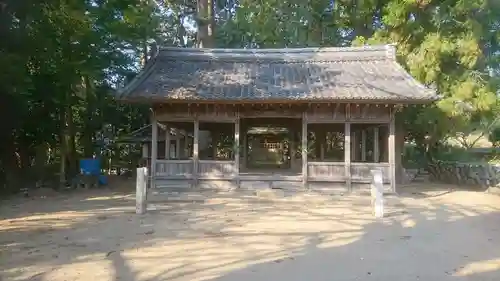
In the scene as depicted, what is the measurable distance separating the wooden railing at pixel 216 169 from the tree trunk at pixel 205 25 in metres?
9.40

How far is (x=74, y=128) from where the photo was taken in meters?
16.9

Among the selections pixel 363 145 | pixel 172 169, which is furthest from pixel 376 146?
pixel 172 169

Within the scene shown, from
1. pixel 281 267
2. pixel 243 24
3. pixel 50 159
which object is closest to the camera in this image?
pixel 281 267

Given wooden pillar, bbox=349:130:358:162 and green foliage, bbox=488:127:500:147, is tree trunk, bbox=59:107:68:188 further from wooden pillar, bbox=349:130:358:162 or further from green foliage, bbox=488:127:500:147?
green foliage, bbox=488:127:500:147

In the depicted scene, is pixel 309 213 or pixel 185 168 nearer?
pixel 309 213

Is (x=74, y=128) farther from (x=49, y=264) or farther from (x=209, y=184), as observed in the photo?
(x=49, y=264)

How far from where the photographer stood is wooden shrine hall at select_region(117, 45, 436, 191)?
12.3 metres

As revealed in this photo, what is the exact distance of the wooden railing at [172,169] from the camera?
13062mm

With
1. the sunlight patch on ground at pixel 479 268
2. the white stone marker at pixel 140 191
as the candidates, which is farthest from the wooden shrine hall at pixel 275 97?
the sunlight patch on ground at pixel 479 268

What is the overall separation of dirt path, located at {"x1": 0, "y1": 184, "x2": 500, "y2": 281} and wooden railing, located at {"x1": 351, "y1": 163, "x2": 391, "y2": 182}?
1.20 metres

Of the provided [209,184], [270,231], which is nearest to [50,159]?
[209,184]

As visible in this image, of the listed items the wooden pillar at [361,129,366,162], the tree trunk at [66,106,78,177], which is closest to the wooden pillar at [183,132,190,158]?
the tree trunk at [66,106,78,177]

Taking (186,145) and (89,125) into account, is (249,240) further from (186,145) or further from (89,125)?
(89,125)

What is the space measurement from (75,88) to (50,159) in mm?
4983
